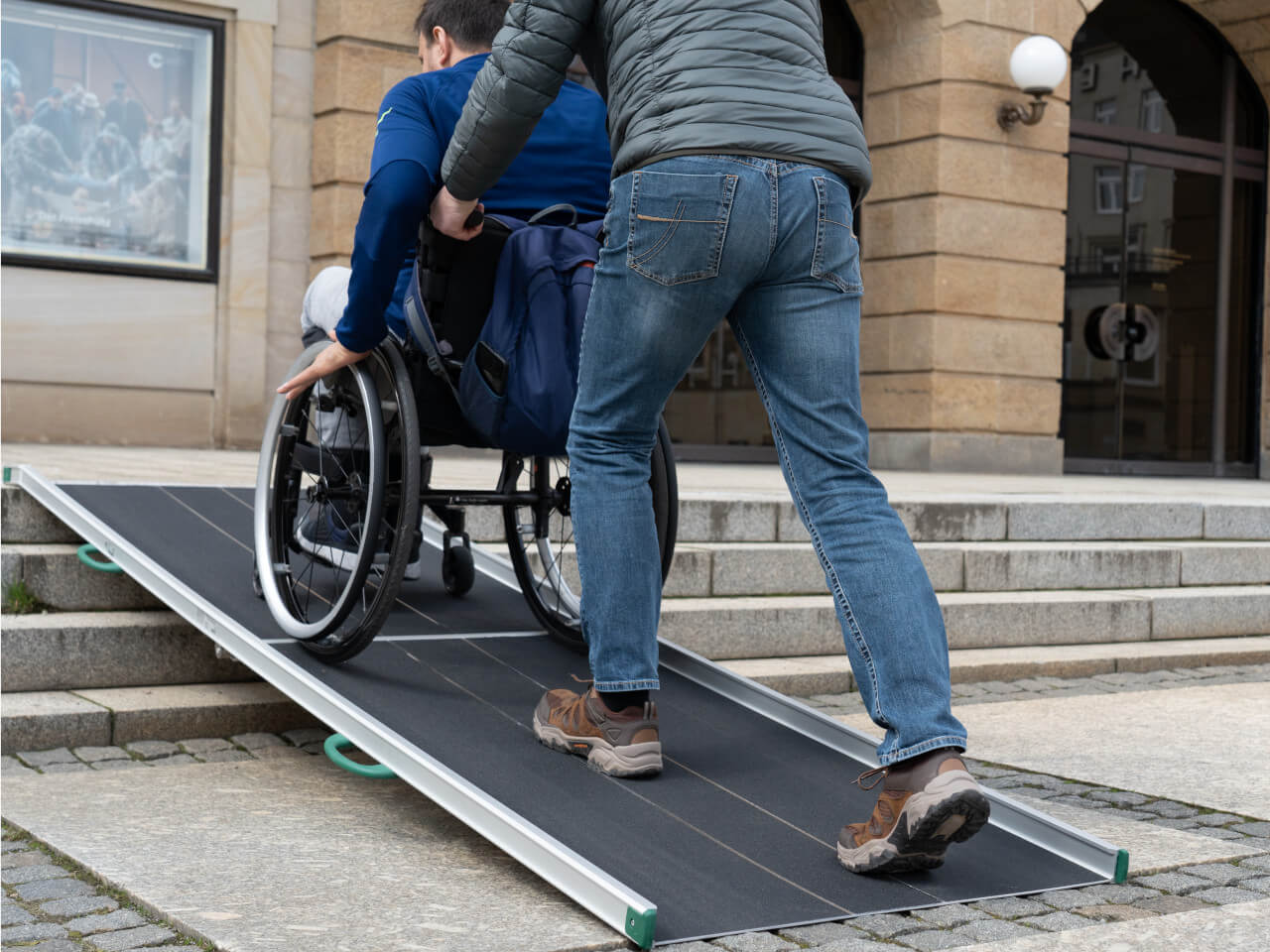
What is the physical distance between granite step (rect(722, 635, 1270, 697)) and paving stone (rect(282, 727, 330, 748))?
4.60 ft

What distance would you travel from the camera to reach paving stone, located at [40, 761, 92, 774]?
3.51 meters

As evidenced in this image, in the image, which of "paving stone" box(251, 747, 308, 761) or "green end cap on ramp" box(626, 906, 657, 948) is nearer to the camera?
"green end cap on ramp" box(626, 906, 657, 948)

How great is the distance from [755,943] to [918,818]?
0.37 metres

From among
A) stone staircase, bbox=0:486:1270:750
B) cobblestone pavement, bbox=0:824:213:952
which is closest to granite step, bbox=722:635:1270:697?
stone staircase, bbox=0:486:1270:750

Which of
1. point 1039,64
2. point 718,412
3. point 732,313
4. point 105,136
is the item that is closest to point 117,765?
point 732,313

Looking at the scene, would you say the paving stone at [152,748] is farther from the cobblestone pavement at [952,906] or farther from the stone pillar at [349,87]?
the stone pillar at [349,87]

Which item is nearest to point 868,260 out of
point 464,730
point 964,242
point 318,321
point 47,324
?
point 964,242

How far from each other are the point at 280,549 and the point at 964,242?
944 cm

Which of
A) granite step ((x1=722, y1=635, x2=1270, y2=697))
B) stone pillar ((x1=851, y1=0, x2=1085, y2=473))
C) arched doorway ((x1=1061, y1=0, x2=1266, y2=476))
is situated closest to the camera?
granite step ((x1=722, y1=635, x2=1270, y2=697))

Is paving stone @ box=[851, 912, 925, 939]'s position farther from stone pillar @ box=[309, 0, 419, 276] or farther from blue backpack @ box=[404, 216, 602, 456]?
stone pillar @ box=[309, 0, 419, 276]

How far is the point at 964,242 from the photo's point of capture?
12.2m

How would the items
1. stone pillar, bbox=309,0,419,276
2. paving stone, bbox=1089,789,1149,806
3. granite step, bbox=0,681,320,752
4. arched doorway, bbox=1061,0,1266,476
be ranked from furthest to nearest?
arched doorway, bbox=1061,0,1266,476 < stone pillar, bbox=309,0,419,276 < granite step, bbox=0,681,320,752 < paving stone, bbox=1089,789,1149,806

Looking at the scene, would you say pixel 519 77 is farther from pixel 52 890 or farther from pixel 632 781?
pixel 52 890

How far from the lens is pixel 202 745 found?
12.6 feet
